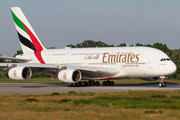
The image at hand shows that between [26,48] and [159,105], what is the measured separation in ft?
100

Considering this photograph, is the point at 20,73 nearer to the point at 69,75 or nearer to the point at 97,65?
the point at 69,75

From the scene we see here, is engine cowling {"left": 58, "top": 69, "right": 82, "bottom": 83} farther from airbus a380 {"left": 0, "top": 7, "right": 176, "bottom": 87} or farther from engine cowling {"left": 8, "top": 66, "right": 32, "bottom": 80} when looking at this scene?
engine cowling {"left": 8, "top": 66, "right": 32, "bottom": 80}

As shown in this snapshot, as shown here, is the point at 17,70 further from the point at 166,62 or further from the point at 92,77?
the point at 166,62

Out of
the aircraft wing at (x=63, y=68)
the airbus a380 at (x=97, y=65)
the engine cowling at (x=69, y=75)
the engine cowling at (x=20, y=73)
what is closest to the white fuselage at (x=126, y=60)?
the airbus a380 at (x=97, y=65)

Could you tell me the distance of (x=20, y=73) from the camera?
3459 cm

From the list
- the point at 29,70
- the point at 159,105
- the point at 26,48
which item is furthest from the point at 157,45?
the point at 159,105

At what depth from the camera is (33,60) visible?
43062mm

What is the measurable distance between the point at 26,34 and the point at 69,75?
12.4 meters

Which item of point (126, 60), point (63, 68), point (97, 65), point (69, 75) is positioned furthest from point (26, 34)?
point (126, 60)

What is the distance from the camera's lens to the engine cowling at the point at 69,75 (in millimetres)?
34938

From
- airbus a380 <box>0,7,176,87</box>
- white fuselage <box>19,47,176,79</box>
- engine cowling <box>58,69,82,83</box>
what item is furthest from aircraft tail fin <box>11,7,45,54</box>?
engine cowling <box>58,69,82,83</box>

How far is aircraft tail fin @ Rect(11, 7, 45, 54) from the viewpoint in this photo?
43781 millimetres

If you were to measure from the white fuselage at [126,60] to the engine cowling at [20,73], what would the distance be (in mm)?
6636

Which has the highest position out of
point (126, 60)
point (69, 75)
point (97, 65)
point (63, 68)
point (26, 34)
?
point (26, 34)
